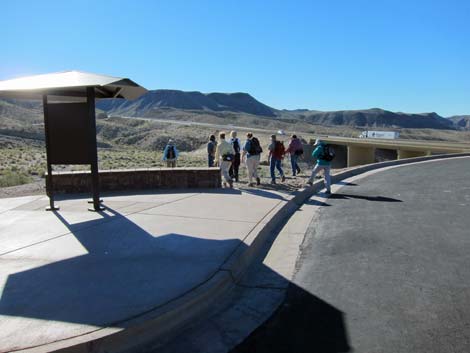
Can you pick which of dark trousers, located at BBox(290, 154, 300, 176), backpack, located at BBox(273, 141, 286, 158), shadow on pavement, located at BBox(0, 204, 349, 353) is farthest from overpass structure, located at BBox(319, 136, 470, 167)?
shadow on pavement, located at BBox(0, 204, 349, 353)

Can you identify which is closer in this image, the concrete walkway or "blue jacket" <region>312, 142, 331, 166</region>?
the concrete walkway

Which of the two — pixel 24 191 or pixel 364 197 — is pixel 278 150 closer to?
pixel 364 197

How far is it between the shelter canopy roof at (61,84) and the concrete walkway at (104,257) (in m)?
2.18

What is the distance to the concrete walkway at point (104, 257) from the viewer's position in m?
3.94

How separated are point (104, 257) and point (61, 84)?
308cm

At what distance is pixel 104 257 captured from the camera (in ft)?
18.4

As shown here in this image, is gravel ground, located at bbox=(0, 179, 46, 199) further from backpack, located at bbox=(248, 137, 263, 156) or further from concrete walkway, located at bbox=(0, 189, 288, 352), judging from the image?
backpack, located at bbox=(248, 137, 263, 156)

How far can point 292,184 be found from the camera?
12672 mm

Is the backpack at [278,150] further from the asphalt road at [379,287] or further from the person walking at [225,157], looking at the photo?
the asphalt road at [379,287]

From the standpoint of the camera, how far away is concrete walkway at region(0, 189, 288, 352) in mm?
3941

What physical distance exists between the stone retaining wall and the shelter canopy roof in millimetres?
2235

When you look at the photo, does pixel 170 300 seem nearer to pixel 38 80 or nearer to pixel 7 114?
pixel 38 80

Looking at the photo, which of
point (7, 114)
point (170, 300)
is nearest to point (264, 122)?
point (7, 114)

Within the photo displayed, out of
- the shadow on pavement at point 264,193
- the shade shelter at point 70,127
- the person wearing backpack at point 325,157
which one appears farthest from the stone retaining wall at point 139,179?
the person wearing backpack at point 325,157
